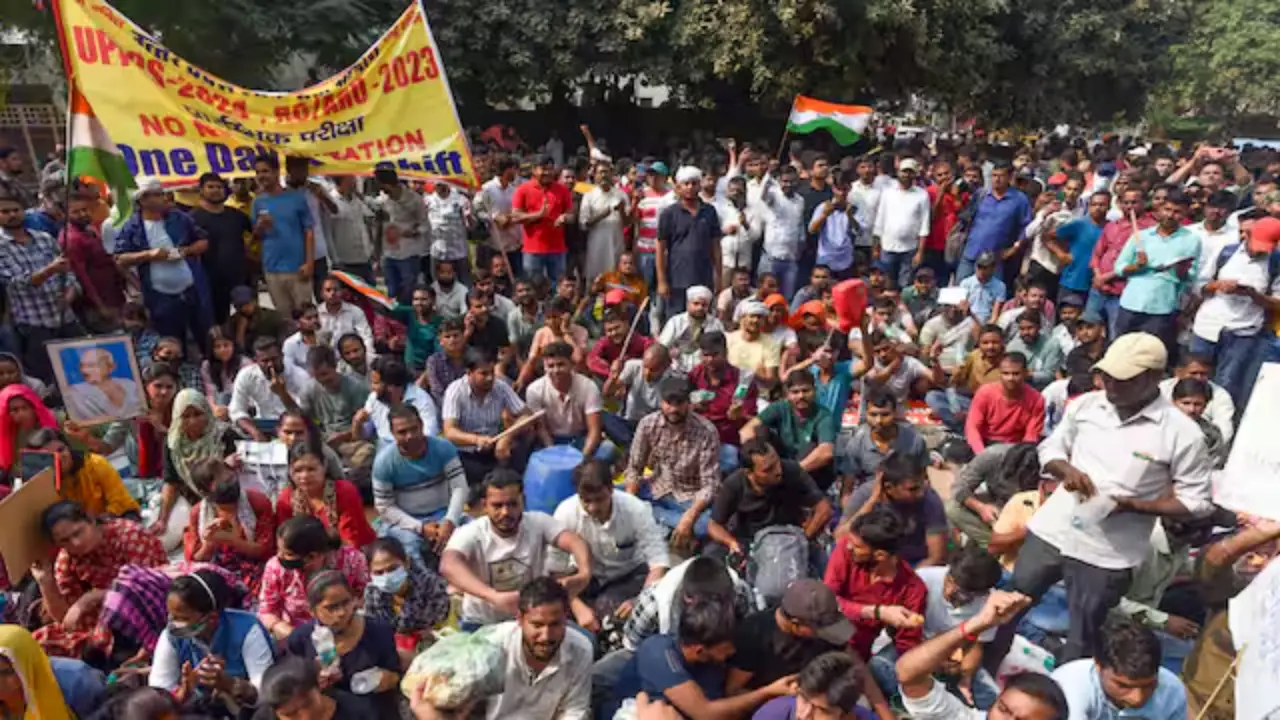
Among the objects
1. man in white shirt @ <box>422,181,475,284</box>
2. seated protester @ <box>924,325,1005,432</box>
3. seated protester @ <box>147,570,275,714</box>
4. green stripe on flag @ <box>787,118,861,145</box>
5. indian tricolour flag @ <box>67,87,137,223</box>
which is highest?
indian tricolour flag @ <box>67,87,137,223</box>

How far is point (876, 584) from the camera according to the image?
4.09 meters

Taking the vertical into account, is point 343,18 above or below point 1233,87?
above

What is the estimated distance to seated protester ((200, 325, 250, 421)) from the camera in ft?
23.3

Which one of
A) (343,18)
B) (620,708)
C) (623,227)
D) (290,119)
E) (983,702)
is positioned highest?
(343,18)

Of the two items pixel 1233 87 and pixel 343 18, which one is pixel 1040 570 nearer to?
pixel 343 18

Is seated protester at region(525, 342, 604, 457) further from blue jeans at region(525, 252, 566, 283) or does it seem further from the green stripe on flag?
the green stripe on flag

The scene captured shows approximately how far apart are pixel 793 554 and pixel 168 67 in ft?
17.9

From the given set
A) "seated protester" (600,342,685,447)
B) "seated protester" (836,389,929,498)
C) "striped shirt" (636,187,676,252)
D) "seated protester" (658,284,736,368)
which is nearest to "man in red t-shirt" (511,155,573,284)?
"striped shirt" (636,187,676,252)

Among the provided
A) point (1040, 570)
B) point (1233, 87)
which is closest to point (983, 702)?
point (1040, 570)

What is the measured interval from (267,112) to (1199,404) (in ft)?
21.3

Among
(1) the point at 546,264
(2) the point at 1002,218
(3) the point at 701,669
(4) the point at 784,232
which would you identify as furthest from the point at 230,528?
(2) the point at 1002,218

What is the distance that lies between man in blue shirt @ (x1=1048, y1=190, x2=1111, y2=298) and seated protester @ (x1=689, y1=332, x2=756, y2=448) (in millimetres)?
4202

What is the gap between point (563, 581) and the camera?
450 centimetres

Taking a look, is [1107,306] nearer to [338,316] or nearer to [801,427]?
[801,427]
